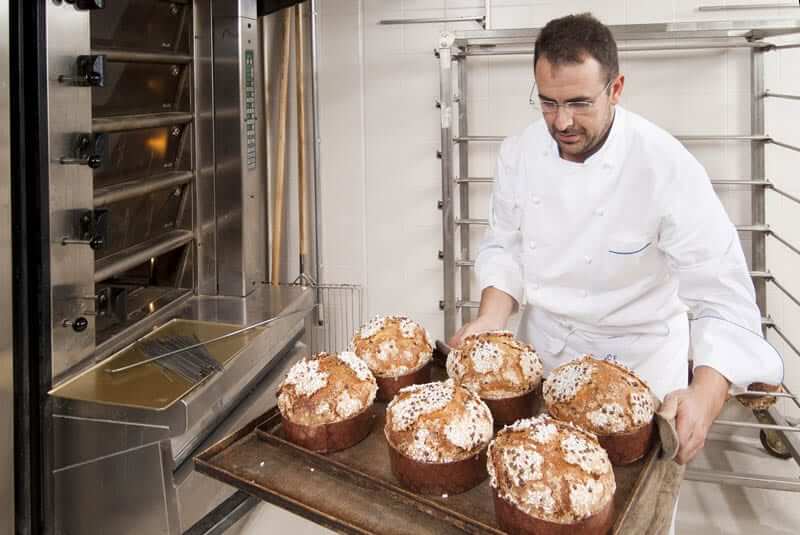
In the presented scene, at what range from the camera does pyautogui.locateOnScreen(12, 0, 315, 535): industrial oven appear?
5.92 feet

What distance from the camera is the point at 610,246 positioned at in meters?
1.91

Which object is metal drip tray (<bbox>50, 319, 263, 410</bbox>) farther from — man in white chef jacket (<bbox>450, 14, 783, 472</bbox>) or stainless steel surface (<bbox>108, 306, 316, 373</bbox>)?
man in white chef jacket (<bbox>450, 14, 783, 472</bbox>)

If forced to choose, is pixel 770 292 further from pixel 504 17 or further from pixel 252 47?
pixel 252 47

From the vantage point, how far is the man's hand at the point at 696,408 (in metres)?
1.29

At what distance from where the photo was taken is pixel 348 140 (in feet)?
11.7

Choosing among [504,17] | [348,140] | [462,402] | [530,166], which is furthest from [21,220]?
[504,17]

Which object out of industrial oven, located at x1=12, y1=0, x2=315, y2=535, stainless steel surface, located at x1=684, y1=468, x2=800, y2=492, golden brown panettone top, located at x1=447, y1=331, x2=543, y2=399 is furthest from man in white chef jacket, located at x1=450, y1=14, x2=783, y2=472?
stainless steel surface, located at x1=684, y1=468, x2=800, y2=492

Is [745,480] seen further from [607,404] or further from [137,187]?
[137,187]

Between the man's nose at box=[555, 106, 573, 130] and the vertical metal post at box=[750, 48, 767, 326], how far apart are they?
6.07ft

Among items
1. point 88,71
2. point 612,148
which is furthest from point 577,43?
Result: point 88,71

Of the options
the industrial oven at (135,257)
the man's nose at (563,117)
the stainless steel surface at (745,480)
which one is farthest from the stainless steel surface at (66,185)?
the stainless steel surface at (745,480)

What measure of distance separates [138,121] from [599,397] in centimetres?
160

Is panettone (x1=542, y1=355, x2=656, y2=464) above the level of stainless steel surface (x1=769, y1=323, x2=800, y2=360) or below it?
above

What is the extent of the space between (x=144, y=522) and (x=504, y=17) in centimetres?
252
